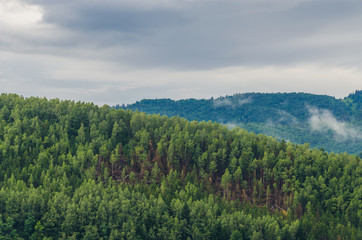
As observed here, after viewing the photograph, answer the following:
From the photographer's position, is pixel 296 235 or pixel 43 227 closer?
pixel 43 227

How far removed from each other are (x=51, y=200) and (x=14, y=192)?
17136 mm

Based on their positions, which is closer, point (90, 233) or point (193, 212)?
point (90, 233)

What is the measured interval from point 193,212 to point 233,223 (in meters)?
18.4

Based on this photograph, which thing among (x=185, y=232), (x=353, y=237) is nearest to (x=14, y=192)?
(x=185, y=232)

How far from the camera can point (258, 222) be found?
190 meters

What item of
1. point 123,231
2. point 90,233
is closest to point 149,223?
point 123,231

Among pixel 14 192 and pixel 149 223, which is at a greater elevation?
pixel 14 192

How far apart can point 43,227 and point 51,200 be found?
1620 centimetres

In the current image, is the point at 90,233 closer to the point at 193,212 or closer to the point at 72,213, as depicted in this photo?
the point at 72,213

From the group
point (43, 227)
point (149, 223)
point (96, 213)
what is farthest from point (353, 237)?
point (43, 227)

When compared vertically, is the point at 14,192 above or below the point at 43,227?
above

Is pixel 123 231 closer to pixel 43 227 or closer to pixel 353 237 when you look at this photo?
pixel 43 227

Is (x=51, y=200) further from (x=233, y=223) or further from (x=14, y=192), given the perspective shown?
(x=233, y=223)

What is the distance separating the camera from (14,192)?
19362 centimetres
